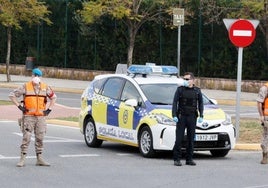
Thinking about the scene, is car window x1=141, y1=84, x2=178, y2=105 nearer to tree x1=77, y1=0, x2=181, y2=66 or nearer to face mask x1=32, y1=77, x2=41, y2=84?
Result: face mask x1=32, y1=77, x2=41, y2=84

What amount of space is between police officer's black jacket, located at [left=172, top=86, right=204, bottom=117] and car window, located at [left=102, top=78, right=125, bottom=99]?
2.46 meters

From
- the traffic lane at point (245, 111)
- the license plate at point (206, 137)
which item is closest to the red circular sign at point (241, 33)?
the license plate at point (206, 137)

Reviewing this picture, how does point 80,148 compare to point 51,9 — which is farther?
point 51,9

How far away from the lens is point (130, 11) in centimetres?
3522

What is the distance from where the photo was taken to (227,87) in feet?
119

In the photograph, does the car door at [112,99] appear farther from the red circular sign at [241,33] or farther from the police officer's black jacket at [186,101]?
the red circular sign at [241,33]

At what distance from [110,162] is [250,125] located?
266 inches

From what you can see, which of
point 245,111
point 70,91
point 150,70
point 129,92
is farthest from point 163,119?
point 70,91

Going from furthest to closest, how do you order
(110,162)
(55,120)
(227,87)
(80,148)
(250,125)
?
1. (227,87)
2. (55,120)
3. (250,125)
4. (80,148)
5. (110,162)

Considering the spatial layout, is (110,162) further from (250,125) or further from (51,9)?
(51,9)

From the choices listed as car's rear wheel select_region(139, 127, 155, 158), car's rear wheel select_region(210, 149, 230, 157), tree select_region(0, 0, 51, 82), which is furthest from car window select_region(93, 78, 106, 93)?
tree select_region(0, 0, 51, 82)

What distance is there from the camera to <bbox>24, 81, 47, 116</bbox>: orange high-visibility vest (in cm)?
1369

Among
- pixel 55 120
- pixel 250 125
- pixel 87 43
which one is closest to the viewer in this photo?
pixel 250 125

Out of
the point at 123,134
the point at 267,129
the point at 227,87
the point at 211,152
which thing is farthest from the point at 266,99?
the point at 227,87
